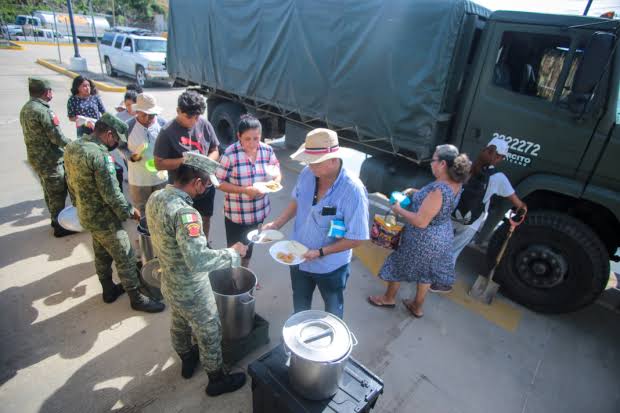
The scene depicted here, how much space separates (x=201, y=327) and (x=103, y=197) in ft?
4.51

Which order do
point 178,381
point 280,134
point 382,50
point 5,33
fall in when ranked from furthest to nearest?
point 5,33 → point 280,134 → point 382,50 → point 178,381

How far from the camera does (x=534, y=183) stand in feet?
11.7

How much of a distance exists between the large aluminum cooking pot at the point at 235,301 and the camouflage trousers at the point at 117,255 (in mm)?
794

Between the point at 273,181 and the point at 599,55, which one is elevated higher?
the point at 599,55

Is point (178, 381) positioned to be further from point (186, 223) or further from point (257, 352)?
point (186, 223)

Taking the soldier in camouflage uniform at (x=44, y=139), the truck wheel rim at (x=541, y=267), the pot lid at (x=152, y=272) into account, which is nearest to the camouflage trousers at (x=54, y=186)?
the soldier in camouflage uniform at (x=44, y=139)

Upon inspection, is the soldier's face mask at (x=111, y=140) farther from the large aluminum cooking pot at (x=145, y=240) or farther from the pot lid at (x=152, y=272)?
the pot lid at (x=152, y=272)

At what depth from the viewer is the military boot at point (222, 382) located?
2.42 meters

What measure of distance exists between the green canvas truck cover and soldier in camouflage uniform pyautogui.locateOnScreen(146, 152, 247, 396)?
2.97m

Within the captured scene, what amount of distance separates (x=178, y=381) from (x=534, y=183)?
3.82 m

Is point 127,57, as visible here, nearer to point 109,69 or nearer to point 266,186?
point 109,69

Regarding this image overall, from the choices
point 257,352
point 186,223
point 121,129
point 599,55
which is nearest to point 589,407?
point 257,352

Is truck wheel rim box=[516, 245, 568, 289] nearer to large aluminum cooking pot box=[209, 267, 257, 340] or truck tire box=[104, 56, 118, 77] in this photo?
large aluminum cooking pot box=[209, 267, 257, 340]

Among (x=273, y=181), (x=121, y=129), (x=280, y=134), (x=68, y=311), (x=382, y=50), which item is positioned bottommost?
(x=68, y=311)
